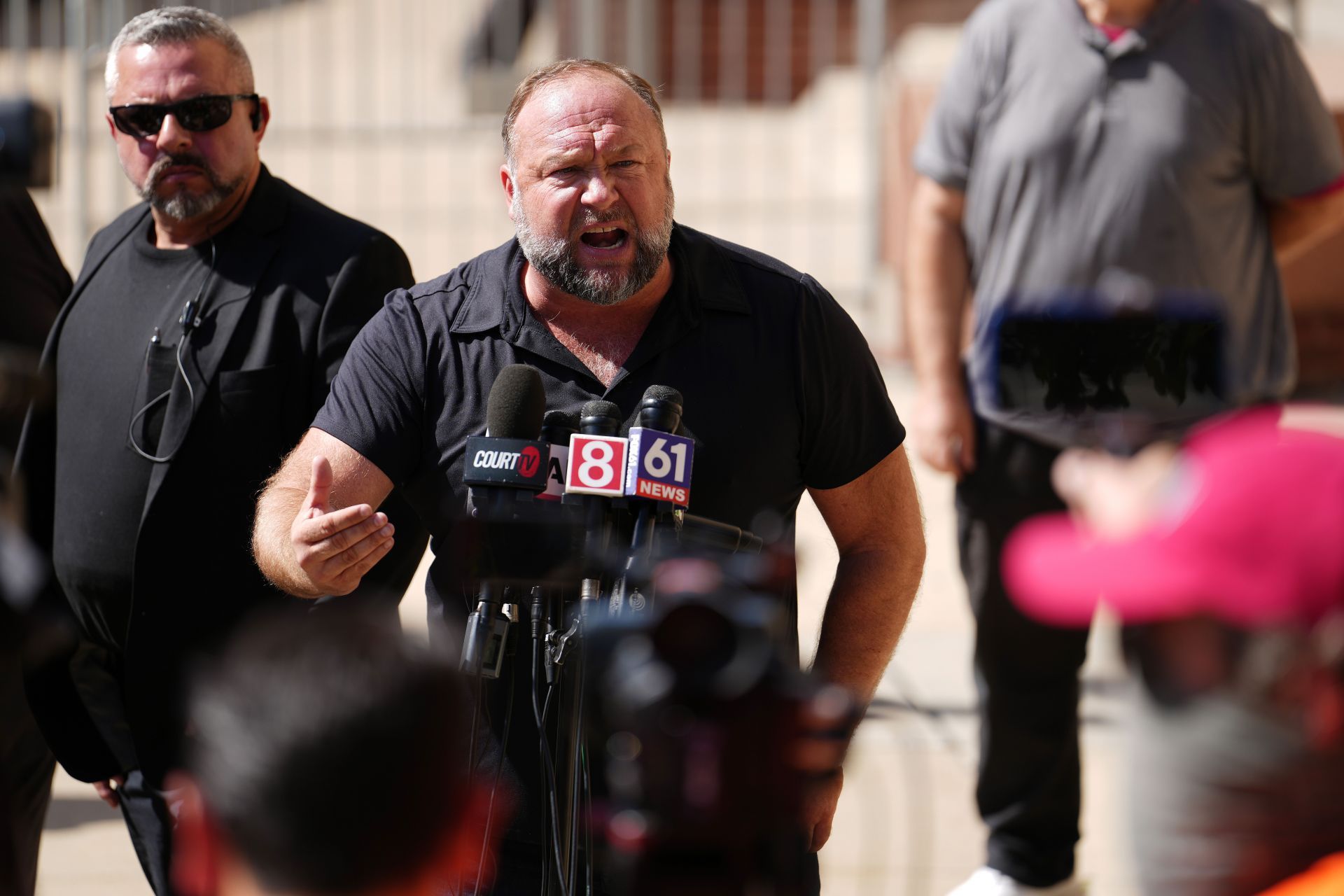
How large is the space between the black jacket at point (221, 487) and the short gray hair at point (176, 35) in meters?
0.56

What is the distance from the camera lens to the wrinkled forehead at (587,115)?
322cm

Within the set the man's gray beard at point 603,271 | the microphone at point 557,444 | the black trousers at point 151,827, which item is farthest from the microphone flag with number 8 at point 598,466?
the black trousers at point 151,827

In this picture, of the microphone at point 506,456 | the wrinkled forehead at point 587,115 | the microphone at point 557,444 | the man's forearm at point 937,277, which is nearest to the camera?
the microphone at point 506,456

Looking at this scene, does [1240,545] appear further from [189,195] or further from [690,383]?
[189,195]

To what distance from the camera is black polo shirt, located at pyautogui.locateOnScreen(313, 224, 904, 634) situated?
3.12 m

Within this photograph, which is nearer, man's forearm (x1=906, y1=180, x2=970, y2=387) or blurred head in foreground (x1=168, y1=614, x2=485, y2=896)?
blurred head in foreground (x1=168, y1=614, x2=485, y2=896)

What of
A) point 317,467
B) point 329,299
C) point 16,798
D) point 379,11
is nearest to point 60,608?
point 16,798

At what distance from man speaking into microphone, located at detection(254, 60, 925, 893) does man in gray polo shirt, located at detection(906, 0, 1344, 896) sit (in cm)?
111

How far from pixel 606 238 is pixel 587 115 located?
0.81 feet

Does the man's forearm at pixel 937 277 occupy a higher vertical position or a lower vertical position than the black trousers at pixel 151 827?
higher

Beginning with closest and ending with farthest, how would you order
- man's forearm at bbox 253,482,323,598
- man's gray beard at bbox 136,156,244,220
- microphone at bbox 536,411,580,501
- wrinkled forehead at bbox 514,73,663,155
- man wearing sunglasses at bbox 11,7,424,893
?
1. microphone at bbox 536,411,580,501
2. man's forearm at bbox 253,482,323,598
3. wrinkled forehead at bbox 514,73,663,155
4. man wearing sunglasses at bbox 11,7,424,893
5. man's gray beard at bbox 136,156,244,220

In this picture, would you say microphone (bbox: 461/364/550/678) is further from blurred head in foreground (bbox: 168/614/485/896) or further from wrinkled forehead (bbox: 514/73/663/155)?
blurred head in foreground (bbox: 168/614/485/896)

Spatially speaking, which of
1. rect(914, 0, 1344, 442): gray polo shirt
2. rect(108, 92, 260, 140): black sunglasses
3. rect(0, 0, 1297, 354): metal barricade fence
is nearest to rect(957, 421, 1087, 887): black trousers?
rect(914, 0, 1344, 442): gray polo shirt

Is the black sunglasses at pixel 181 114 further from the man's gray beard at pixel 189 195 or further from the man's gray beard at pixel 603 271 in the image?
the man's gray beard at pixel 603 271
